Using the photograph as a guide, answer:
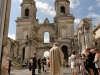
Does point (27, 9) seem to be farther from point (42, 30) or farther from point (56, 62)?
point (56, 62)

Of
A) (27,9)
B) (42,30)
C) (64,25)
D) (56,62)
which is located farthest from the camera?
(27,9)

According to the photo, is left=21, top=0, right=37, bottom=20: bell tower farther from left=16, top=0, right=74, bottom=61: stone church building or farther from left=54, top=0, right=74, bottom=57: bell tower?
left=54, top=0, right=74, bottom=57: bell tower

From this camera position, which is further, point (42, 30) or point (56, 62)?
point (42, 30)

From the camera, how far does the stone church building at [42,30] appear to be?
40.4 metres

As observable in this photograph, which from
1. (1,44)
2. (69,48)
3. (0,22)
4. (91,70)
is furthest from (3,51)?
(69,48)

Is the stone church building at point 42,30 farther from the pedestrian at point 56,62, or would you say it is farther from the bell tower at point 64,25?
the pedestrian at point 56,62

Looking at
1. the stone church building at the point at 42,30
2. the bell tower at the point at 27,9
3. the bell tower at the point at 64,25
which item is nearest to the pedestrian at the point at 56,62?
the stone church building at the point at 42,30

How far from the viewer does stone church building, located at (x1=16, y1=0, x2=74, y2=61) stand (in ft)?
133

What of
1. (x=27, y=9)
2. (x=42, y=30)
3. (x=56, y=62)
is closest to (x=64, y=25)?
(x=42, y=30)

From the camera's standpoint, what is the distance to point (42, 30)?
43281mm

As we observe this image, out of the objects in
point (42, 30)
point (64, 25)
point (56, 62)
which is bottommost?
point (56, 62)

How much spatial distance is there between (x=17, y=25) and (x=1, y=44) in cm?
3909

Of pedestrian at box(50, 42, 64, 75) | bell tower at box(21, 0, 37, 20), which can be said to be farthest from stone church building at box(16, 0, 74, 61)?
pedestrian at box(50, 42, 64, 75)

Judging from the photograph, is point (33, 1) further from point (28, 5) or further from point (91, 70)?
point (91, 70)
